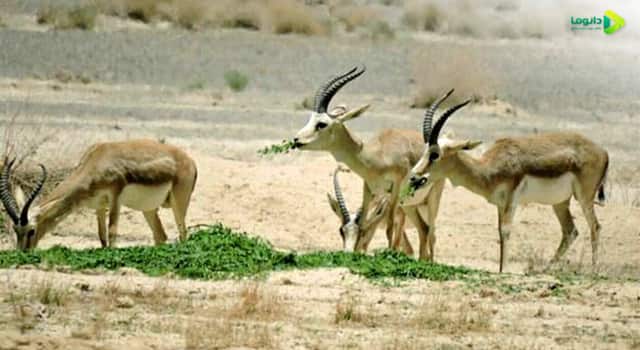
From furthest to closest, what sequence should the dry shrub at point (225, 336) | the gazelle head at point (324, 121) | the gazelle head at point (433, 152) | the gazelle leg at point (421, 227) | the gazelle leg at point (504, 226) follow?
the gazelle leg at point (421, 227), the gazelle head at point (324, 121), the gazelle leg at point (504, 226), the gazelle head at point (433, 152), the dry shrub at point (225, 336)

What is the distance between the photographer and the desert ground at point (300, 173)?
11.0 metres

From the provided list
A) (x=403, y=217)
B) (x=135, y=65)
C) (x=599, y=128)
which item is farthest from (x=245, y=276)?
(x=135, y=65)

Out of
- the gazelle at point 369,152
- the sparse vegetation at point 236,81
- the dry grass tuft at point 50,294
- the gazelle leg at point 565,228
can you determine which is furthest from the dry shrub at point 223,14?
the dry grass tuft at point 50,294

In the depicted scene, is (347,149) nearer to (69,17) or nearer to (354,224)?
(354,224)

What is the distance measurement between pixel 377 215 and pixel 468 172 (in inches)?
49.0

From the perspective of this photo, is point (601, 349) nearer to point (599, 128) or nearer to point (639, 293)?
point (639, 293)

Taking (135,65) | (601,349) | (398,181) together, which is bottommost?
(601,349)

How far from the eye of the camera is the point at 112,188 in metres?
15.4

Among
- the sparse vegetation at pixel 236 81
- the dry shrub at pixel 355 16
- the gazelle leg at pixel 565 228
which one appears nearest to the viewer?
the gazelle leg at pixel 565 228

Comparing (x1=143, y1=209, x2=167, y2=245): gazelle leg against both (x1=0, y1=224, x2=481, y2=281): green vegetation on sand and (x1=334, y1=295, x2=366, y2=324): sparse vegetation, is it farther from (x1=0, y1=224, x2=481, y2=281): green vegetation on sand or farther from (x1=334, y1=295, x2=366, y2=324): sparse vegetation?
(x1=334, y1=295, x2=366, y2=324): sparse vegetation

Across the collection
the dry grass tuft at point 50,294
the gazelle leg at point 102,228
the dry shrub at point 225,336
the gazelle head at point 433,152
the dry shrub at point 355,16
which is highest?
the dry shrub at point 355,16

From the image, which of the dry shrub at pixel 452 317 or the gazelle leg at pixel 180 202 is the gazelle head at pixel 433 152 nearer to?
the gazelle leg at pixel 180 202

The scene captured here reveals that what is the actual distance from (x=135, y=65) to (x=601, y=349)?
21578 mm

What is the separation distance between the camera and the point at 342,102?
28.5 meters
